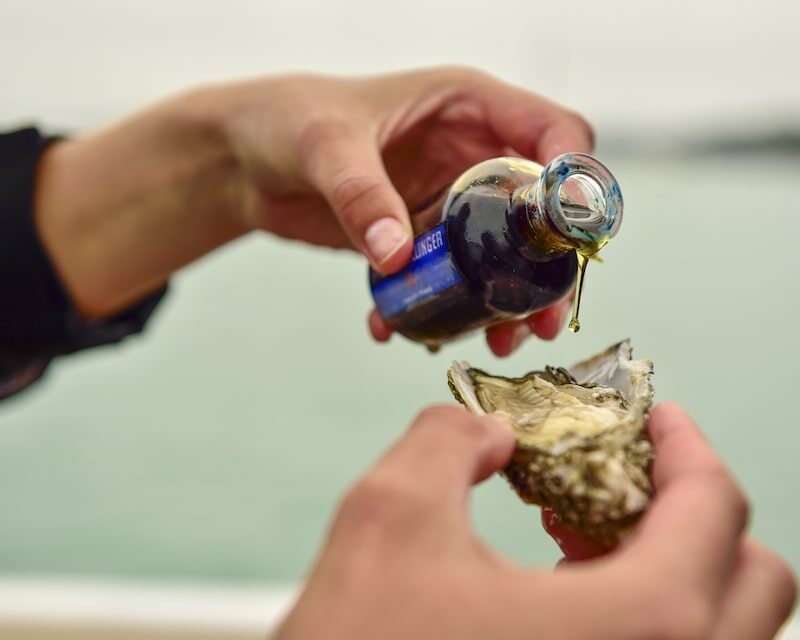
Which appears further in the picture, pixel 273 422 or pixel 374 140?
pixel 273 422

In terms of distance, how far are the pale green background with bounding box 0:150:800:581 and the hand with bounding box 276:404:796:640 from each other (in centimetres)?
148

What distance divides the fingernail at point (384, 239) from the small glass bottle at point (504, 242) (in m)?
0.02

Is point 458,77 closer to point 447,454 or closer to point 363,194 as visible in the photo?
point 363,194

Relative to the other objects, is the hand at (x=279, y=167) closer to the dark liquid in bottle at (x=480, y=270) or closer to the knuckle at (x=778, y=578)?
the dark liquid in bottle at (x=480, y=270)

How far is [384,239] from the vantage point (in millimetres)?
847

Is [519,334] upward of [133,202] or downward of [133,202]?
downward

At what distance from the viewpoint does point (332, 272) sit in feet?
20.6

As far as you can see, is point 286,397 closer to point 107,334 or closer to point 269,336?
point 269,336

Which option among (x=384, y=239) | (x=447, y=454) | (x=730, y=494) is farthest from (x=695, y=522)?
(x=384, y=239)

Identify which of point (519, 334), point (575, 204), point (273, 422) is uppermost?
point (575, 204)

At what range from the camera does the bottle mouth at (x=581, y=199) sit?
69 centimetres

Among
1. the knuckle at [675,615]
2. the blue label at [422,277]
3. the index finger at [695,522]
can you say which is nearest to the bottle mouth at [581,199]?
the blue label at [422,277]

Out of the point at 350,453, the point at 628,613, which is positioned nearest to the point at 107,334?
the point at 628,613

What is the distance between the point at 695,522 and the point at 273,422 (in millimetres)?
2670
